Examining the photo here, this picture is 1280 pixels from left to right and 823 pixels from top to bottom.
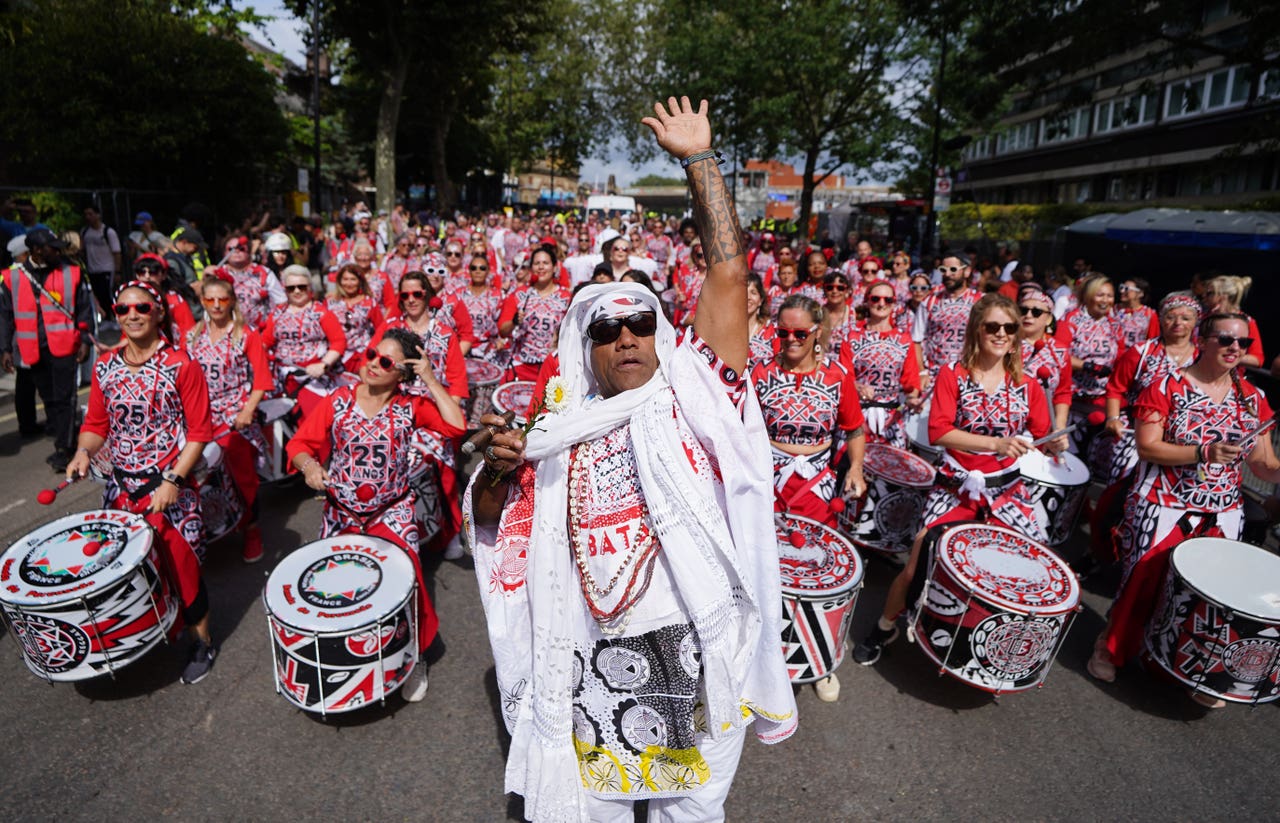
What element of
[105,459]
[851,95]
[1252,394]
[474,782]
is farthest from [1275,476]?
[851,95]

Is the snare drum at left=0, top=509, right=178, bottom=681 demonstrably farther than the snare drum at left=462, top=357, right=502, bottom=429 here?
No

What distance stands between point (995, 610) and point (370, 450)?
10.6ft

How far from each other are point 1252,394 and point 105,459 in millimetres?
6643

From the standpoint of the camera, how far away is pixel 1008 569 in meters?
3.81

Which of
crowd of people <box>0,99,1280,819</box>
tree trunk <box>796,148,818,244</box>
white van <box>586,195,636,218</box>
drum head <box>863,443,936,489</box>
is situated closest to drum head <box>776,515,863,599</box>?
crowd of people <box>0,99,1280,819</box>

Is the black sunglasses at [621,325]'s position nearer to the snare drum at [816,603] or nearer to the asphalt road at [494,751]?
the snare drum at [816,603]

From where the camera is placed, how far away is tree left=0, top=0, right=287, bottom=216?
17.1 meters

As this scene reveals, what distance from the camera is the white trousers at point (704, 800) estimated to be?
2.58 m

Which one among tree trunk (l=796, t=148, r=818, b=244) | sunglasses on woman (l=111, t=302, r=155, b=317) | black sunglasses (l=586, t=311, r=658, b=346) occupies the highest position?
tree trunk (l=796, t=148, r=818, b=244)

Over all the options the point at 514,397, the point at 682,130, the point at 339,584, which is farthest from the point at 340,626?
the point at 514,397

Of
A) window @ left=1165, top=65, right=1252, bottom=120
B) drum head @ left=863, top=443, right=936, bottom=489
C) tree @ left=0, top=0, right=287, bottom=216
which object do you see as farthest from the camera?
window @ left=1165, top=65, right=1252, bottom=120

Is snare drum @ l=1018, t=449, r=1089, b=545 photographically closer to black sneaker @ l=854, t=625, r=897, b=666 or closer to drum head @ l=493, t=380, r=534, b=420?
black sneaker @ l=854, t=625, r=897, b=666

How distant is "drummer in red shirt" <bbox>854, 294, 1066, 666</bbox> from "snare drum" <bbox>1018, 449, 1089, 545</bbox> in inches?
8.8

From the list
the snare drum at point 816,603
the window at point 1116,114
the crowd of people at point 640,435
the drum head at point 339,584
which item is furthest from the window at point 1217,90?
the drum head at point 339,584
